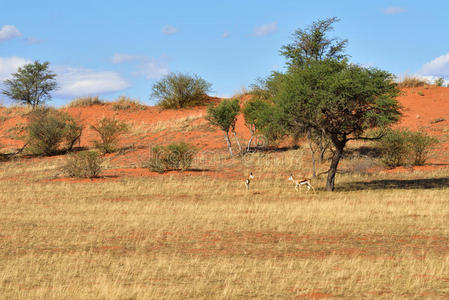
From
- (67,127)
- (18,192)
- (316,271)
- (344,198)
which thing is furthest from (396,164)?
(67,127)

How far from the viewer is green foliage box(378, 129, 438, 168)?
1171 inches

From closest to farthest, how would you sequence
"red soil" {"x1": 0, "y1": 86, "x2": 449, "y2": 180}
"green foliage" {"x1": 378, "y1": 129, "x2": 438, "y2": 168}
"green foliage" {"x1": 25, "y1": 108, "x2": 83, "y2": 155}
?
1. "green foliage" {"x1": 378, "y1": 129, "x2": 438, "y2": 168}
2. "red soil" {"x1": 0, "y1": 86, "x2": 449, "y2": 180}
3. "green foliage" {"x1": 25, "y1": 108, "x2": 83, "y2": 155}

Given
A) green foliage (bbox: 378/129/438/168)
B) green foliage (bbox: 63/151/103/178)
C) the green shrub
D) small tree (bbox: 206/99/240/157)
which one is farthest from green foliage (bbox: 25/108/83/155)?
the green shrub

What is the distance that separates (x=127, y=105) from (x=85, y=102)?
241 inches

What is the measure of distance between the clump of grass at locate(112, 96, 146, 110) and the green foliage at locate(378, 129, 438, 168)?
38872 mm

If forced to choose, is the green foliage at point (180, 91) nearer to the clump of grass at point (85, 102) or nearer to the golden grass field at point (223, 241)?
the clump of grass at point (85, 102)

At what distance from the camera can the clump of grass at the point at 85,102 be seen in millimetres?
67000

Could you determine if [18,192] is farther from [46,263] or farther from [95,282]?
[95,282]

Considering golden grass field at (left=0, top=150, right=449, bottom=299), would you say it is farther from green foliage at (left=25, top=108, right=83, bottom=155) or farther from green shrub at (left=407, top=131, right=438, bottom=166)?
green foliage at (left=25, top=108, right=83, bottom=155)

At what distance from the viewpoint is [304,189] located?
912 inches

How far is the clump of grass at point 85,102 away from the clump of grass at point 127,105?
8.08 ft

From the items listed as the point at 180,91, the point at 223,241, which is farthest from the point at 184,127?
the point at 223,241

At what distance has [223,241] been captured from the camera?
12.8 metres

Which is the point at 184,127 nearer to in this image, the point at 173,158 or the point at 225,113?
the point at 225,113
